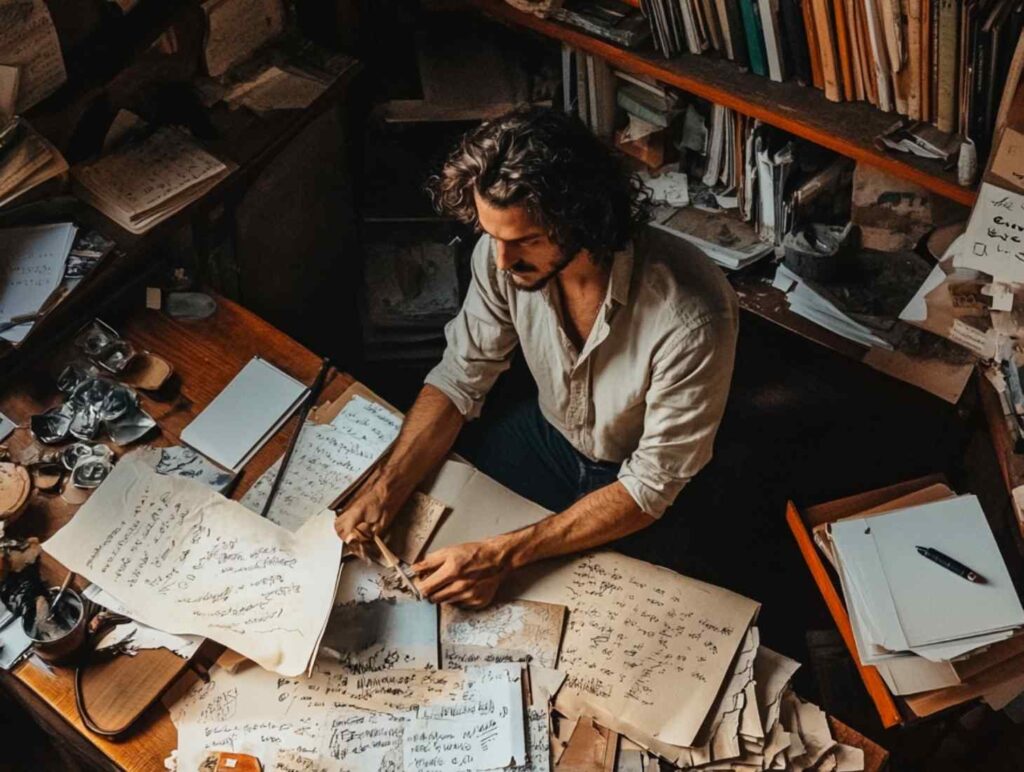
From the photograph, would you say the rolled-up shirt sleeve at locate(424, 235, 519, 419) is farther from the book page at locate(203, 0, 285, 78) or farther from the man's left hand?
the book page at locate(203, 0, 285, 78)

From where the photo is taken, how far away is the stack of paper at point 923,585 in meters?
1.71

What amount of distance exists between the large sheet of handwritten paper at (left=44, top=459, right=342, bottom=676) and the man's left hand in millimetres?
139

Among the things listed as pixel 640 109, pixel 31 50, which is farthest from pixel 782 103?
pixel 31 50

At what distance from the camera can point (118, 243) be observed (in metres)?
1.89

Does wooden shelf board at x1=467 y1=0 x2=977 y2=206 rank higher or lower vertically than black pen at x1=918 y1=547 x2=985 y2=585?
higher

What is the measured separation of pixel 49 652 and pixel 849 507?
1369mm

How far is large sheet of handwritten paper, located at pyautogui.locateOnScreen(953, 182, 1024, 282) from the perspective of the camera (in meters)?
1.78

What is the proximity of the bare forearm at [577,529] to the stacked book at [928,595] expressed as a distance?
1.29 ft

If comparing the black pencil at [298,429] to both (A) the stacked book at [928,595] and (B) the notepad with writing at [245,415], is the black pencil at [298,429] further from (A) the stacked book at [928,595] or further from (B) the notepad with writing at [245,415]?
(A) the stacked book at [928,595]

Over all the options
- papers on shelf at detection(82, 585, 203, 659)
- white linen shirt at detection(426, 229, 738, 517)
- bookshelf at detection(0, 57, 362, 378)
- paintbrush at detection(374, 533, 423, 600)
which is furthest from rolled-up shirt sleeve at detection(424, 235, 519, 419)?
papers on shelf at detection(82, 585, 203, 659)

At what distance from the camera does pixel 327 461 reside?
1.77 metres

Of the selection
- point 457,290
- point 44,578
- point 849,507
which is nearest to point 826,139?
point 849,507

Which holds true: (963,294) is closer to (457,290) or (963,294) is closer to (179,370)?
(457,290)

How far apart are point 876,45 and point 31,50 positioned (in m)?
1.47
